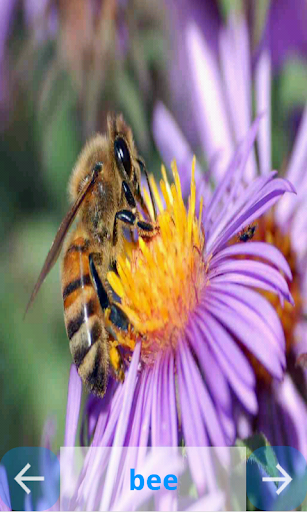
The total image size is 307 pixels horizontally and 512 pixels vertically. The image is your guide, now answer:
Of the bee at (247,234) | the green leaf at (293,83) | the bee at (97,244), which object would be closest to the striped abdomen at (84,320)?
the bee at (97,244)

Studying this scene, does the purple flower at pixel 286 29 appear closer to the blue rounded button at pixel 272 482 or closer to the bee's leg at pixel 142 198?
the bee's leg at pixel 142 198

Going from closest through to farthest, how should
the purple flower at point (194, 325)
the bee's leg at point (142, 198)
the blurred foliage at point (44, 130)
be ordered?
the purple flower at point (194, 325) < the bee's leg at point (142, 198) < the blurred foliage at point (44, 130)

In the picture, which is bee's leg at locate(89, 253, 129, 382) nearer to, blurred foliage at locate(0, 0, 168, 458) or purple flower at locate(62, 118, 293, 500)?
purple flower at locate(62, 118, 293, 500)

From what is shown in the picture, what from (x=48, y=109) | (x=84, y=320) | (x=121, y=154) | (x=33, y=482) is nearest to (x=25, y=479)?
(x=33, y=482)

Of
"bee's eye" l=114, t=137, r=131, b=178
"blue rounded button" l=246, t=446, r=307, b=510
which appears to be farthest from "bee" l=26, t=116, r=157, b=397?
"blue rounded button" l=246, t=446, r=307, b=510

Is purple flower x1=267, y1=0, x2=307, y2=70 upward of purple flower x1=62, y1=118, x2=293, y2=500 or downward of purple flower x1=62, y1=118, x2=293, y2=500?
upward

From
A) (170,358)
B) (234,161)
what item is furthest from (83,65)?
(170,358)
